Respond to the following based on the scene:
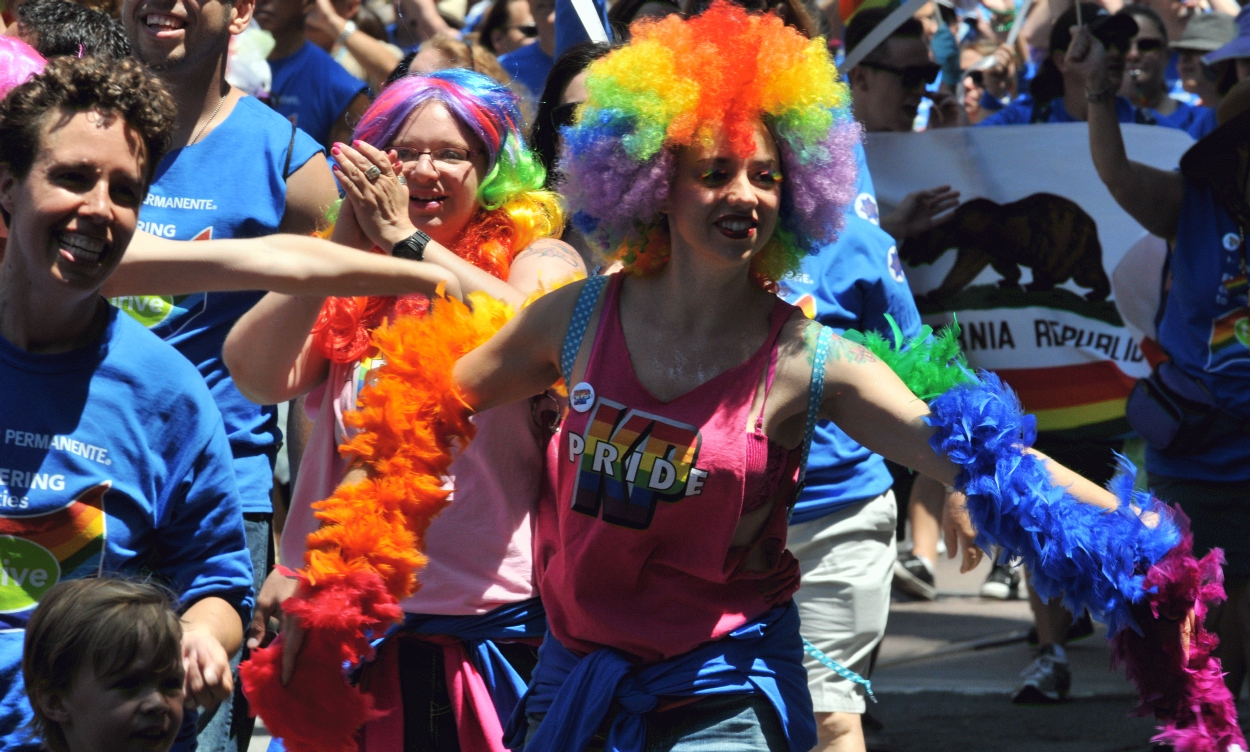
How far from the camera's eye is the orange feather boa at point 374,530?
2.80 meters

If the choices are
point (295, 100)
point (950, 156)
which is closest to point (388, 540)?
point (295, 100)

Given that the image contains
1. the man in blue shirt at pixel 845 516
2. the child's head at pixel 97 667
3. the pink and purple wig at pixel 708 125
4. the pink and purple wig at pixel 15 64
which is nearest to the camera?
the child's head at pixel 97 667

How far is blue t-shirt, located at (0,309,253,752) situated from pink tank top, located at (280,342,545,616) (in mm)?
577

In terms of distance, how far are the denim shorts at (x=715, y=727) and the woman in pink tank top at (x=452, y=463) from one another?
0.53 meters

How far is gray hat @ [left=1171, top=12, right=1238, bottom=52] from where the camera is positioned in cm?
748

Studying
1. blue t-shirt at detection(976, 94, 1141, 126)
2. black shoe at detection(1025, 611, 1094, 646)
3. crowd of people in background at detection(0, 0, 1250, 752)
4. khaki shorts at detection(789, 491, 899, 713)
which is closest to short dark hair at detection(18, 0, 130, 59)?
crowd of people in background at detection(0, 0, 1250, 752)

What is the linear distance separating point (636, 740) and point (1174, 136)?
433cm

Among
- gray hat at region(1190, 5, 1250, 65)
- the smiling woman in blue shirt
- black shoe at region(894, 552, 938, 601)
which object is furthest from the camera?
black shoe at region(894, 552, 938, 601)

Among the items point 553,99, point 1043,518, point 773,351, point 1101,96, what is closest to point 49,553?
point 773,351

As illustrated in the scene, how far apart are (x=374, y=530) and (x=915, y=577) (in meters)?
5.39

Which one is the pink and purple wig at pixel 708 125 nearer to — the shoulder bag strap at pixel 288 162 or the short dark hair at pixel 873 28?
the shoulder bag strap at pixel 288 162

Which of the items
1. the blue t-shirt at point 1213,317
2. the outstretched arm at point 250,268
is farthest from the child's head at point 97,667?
the blue t-shirt at point 1213,317

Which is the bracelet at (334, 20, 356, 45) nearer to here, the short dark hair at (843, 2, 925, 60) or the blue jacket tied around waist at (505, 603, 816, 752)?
the short dark hair at (843, 2, 925, 60)

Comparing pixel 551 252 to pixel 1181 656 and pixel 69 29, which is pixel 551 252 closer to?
pixel 69 29
